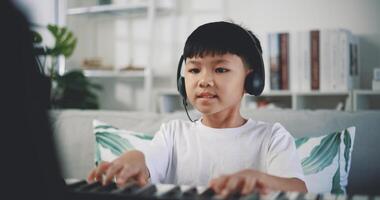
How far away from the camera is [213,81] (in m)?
0.50

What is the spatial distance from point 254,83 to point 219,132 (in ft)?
0.30

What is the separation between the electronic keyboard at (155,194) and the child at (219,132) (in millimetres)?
171

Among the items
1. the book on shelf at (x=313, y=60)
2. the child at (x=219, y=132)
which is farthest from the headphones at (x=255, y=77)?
the book on shelf at (x=313, y=60)

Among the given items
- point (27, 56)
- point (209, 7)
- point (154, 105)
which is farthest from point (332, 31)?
point (27, 56)

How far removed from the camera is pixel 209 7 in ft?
6.95

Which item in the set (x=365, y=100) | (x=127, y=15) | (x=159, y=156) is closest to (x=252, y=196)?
(x=159, y=156)

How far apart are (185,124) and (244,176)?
1.28ft

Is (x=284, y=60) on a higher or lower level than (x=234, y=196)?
higher

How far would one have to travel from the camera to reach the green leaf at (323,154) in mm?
807

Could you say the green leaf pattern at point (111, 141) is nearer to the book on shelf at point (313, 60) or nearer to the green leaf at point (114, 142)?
the green leaf at point (114, 142)

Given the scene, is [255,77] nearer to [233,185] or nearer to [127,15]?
[233,185]

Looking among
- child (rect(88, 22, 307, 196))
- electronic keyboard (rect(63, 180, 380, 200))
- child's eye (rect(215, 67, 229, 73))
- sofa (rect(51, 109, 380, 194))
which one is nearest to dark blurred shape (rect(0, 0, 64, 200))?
electronic keyboard (rect(63, 180, 380, 200))

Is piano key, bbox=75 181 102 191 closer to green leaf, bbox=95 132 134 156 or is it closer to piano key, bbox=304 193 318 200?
piano key, bbox=304 193 318 200

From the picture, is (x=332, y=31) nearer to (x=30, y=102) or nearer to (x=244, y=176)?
(x=244, y=176)
